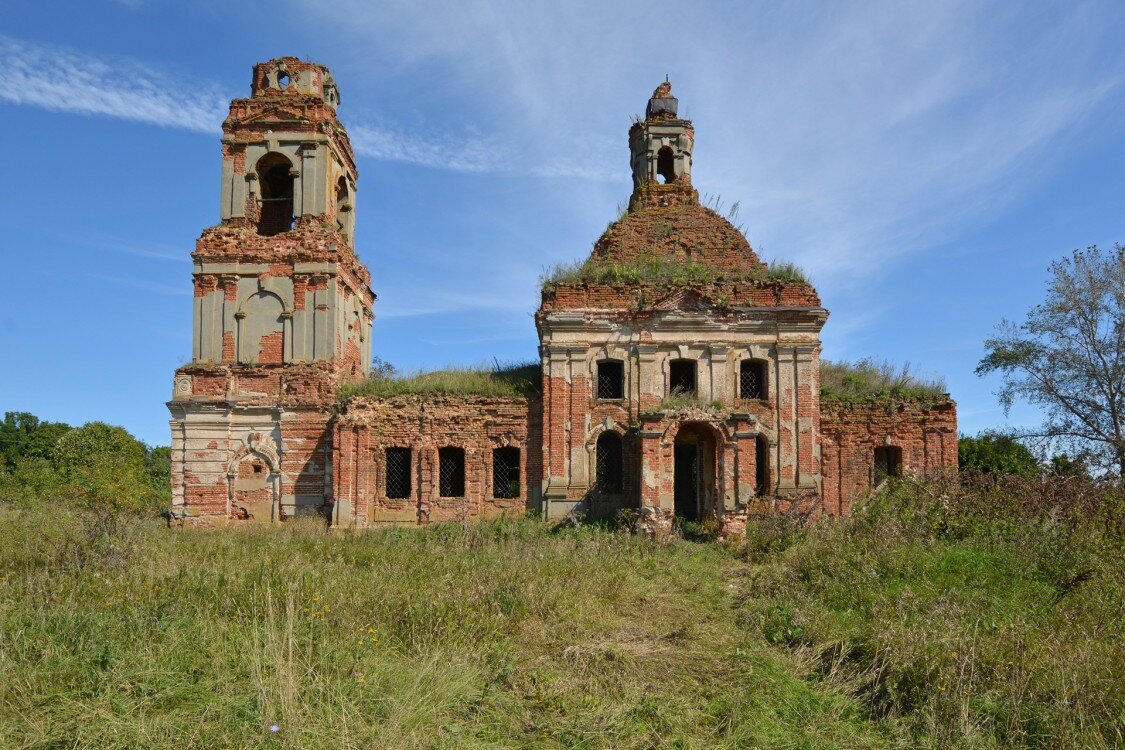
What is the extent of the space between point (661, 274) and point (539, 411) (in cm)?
491

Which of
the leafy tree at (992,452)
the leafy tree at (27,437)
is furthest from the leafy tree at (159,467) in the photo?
the leafy tree at (992,452)

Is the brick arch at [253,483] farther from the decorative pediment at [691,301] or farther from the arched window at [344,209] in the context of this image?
the decorative pediment at [691,301]

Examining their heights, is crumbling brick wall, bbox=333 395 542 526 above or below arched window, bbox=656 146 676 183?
below

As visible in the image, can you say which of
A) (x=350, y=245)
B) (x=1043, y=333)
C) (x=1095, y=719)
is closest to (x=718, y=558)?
(x=1095, y=719)

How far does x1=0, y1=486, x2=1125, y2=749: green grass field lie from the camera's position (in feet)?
19.0

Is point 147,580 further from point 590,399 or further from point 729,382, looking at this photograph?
point 729,382

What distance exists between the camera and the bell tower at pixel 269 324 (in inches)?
768

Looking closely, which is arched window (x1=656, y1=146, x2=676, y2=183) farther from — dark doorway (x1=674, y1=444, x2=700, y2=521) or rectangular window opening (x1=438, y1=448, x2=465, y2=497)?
rectangular window opening (x1=438, y1=448, x2=465, y2=497)

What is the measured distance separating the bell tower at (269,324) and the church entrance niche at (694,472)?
925cm

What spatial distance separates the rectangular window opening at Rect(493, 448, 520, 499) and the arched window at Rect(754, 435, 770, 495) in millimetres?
6169

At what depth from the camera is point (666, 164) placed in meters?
24.0

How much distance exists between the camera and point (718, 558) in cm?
1397

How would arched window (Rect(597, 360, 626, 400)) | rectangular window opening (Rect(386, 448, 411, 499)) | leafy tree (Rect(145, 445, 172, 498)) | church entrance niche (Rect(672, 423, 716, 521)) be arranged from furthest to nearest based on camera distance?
leafy tree (Rect(145, 445, 172, 498))
rectangular window opening (Rect(386, 448, 411, 499))
arched window (Rect(597, 360, 626, 400))
church entrance niche (Rect(672, 423, 716, 521))

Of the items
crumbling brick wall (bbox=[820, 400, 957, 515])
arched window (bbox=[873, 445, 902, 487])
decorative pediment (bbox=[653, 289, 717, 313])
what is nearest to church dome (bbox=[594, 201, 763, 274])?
decorative pediment (bbox=[653, 289, 717, 313])
